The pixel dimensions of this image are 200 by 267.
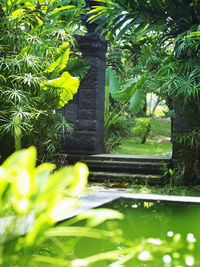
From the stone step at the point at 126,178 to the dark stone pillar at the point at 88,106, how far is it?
2.84ft

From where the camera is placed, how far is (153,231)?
332 centimetres

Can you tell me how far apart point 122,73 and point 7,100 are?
969 cm

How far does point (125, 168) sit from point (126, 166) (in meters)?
0.04

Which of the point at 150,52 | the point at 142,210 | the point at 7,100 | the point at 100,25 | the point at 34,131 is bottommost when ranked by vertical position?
the point at 142,210

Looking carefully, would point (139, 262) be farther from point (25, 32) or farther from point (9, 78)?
point (25, 32)

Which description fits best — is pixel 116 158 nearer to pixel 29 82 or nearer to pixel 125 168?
pixel 125 168

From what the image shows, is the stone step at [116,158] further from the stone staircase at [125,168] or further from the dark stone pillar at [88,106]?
the dark stone pillar at [88,106]

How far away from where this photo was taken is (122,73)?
48.4 feet

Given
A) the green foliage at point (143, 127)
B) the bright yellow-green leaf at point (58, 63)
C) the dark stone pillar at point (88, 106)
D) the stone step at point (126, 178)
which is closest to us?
the bright yellow-green leaf at point (58, 63)

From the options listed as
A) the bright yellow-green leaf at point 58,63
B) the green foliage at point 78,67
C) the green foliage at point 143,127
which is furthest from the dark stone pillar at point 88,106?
the green foliage at point 143,127

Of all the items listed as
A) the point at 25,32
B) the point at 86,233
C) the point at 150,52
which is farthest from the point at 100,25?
the point at 86,233

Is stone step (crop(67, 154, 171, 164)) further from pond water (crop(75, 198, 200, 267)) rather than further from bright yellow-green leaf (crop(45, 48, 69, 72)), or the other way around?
pond water (crop(75, 198, 200, 267))

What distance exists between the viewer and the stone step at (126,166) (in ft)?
22.6

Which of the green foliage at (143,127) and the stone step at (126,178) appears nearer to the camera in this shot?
the stone step at (126,178)
